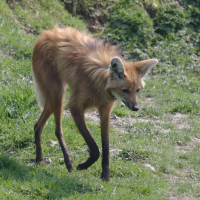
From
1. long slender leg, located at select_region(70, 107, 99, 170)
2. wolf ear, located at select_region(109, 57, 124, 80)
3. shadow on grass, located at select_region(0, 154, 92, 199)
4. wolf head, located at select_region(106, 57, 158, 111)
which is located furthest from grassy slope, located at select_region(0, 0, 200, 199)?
wolf ear, located at select_region(109, 57, 124, 80)

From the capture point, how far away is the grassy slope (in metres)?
3.56

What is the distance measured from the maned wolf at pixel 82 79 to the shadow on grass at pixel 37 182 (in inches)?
13.6

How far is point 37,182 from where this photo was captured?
11.2 feet

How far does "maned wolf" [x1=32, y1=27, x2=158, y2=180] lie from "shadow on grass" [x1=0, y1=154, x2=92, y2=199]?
0.35 meters

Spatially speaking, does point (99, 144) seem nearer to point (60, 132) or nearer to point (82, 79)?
point (60, 132)

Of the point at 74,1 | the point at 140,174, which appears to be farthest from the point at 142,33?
the point at 140,174

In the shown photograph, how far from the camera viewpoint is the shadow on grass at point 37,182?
332 centimetres

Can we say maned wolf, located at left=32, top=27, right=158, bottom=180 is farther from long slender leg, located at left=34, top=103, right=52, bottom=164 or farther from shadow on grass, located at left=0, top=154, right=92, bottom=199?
shadow on grass, located at left=0, top=154, right=92, bottom=199

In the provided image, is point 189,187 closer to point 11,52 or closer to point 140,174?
point 140,174

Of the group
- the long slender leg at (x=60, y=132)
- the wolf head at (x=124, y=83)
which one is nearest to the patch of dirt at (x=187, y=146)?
the wolf head at (x=124, y=83)

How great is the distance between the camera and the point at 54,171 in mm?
3889

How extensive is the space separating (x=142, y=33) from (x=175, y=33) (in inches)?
41.5

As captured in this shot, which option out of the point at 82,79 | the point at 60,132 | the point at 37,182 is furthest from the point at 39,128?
the point at 37,182

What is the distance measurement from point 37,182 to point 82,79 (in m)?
1.34
